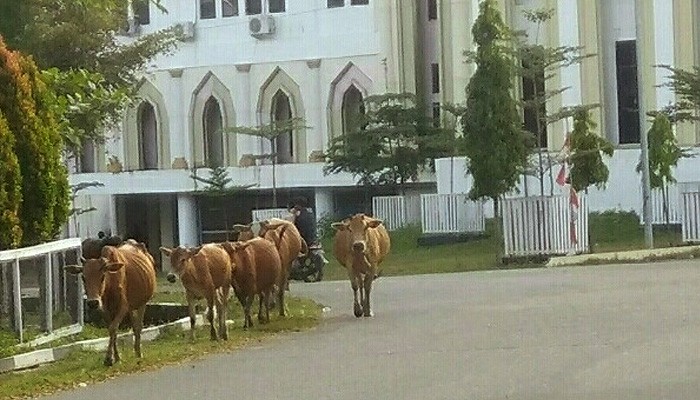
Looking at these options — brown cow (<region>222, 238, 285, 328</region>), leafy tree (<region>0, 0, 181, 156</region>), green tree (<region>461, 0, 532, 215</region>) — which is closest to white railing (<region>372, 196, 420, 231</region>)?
green tree (<region>461, 0, 532, 215</region>)

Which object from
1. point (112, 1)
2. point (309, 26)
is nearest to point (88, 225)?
point (309, 26)

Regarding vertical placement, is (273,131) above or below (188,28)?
below

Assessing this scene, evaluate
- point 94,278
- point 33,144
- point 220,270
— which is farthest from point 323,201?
point 94,278

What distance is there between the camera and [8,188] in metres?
20.3

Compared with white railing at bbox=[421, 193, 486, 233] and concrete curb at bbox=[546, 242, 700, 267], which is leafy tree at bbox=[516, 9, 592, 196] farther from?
concrete curb at bbox=[546, 242, 700, 267]

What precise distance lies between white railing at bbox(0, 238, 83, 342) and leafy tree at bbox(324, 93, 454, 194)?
1114 inches

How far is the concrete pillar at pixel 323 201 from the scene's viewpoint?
57303mm

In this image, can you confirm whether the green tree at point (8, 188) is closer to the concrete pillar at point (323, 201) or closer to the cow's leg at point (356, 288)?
the cow's leg at point (356, 288)

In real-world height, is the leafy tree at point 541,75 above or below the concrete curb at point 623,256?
above

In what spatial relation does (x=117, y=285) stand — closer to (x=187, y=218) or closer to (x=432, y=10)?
(x=432, y=10)

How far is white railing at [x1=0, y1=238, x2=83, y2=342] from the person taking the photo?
19.7 m

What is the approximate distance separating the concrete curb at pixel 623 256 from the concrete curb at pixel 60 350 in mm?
15048

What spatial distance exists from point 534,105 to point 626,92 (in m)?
7.52

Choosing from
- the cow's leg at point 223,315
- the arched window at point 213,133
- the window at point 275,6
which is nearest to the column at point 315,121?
the window at point 275,6
